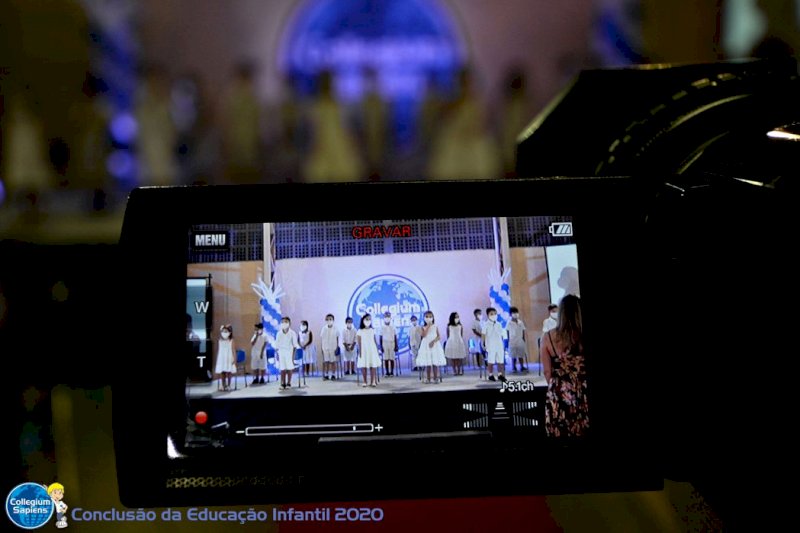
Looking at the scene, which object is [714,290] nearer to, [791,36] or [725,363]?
[725,363]

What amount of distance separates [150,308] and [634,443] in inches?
13.4

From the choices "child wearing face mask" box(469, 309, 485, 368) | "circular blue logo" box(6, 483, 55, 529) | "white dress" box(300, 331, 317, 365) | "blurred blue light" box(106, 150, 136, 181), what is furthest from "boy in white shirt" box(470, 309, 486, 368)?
"blurred blue light" box(106, 150, 136, 181)

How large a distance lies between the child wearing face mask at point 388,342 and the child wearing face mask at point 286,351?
0.06 metres

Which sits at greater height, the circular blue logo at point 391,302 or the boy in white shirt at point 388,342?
the circular blue logo at point 391,302

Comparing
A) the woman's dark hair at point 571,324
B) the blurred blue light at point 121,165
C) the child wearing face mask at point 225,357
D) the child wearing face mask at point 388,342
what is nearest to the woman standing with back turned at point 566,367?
the woman's dark hair at point 571,324

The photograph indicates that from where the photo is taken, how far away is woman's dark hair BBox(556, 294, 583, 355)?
0.38m

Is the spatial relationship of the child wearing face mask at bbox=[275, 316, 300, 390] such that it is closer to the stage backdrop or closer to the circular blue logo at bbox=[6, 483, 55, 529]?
the stage backdrop

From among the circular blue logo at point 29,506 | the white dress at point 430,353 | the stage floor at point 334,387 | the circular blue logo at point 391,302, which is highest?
the circular blue logo at point 391,302

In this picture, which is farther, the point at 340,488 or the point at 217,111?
the point at 217,111

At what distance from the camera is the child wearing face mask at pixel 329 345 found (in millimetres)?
375

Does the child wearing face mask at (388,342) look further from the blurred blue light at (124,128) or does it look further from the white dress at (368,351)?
the blurred blue light at (124,128)

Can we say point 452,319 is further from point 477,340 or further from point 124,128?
point 124,128

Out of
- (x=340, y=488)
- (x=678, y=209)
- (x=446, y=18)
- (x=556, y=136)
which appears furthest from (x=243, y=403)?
(x=446, y=18)

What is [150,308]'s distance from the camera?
0.36 m
